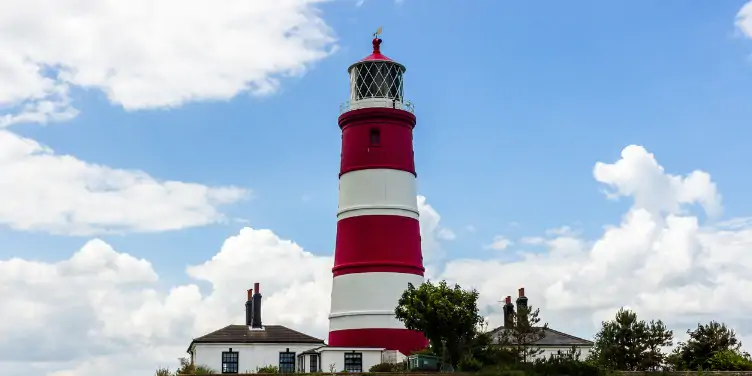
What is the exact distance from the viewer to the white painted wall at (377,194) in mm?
56281

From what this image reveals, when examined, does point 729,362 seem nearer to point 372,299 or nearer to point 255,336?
point 372,299

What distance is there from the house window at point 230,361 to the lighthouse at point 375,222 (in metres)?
6.12

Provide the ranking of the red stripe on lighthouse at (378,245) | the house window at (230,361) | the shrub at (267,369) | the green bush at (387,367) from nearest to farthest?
the green bush at (387,367), the shrub at (267,369), the red stripe on lighthouse at (378,245), the house window at (230,361)

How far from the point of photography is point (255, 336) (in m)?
60.8

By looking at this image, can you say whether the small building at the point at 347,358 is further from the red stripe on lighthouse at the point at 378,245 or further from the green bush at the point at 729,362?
the green bush at the point at 729,362

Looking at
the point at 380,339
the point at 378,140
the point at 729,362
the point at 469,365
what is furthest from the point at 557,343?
the point at 469,365

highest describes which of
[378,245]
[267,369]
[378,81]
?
[378,81]

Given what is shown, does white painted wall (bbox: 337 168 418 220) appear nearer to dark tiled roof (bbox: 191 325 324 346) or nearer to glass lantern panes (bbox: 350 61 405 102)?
glass lantern panes (bbox: 350 61 405 102)

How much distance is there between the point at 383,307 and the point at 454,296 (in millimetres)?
4553

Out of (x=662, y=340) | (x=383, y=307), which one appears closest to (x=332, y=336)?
(x=383, y=307)

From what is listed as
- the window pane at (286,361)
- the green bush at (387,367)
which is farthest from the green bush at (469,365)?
the window pane at (286,361)

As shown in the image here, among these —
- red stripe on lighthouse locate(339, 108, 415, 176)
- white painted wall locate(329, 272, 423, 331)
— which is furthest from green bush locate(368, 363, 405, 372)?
red stripe on lighthouse locate(339, 108, 415, 176)

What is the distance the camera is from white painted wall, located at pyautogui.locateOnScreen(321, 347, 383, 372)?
54.8 meters

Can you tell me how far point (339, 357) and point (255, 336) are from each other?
297 inches
